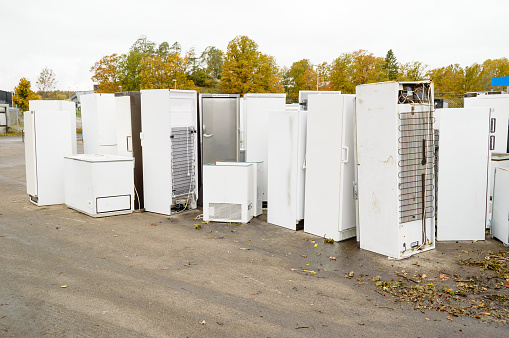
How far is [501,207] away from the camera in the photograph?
646 centimetres

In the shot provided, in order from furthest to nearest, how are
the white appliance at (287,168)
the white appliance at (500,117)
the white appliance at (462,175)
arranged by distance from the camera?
1. the white appliance at (500,117)
2. the white appliance at (287,168)
3. the white appliance at (462,175)

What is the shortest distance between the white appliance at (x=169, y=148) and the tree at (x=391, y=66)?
1377 inches

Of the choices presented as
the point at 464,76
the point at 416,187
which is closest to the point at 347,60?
the point at 464,76

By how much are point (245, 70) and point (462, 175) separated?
34169 mm

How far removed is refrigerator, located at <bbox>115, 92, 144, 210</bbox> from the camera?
8.16 metres

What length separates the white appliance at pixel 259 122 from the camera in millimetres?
8461

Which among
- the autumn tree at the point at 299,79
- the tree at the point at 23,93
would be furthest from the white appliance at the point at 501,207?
the tree at the point at 23,93

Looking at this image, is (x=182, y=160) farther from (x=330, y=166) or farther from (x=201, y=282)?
(x=201, y=282)

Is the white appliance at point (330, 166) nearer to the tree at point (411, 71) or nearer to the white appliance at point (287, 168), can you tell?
the white appliance at point (287, 168)

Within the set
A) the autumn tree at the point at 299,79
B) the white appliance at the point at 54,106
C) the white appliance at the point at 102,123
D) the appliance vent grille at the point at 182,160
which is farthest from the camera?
the autumn tree at the point at 299,79

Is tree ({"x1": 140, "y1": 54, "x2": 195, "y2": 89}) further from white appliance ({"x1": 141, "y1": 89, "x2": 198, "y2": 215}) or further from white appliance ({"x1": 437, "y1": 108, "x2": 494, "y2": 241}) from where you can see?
white appliance ({"x1": 437, "y1": 108, "x2": 494, "y2": 241})

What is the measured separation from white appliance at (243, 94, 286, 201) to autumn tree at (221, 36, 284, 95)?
30943 mm

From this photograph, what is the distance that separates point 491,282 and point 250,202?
3.96m

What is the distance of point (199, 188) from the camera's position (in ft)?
28.2
